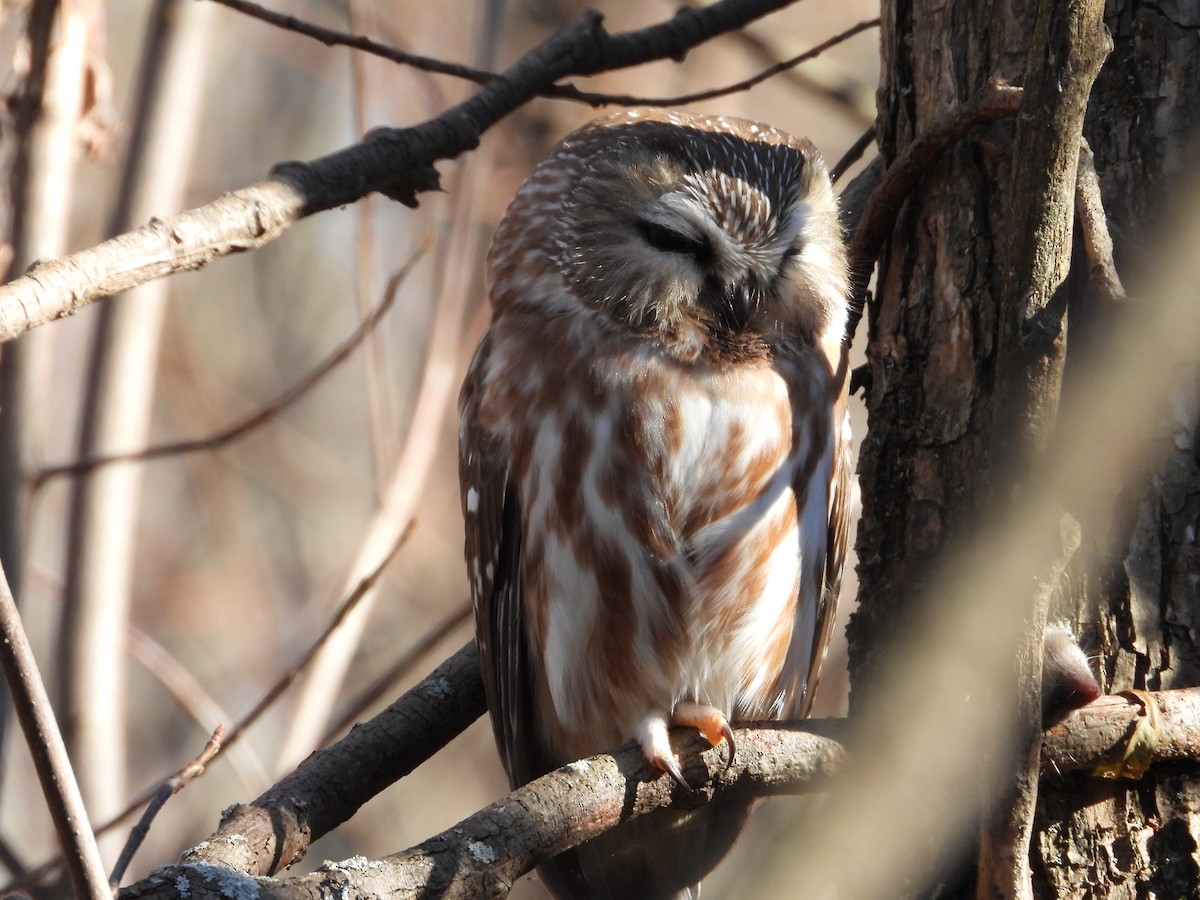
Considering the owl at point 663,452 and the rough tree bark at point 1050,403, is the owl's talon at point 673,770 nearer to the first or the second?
the owl at point 663,452

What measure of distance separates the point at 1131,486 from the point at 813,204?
0.97 metres

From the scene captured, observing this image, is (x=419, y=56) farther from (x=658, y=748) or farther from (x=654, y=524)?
(x=658, y=748)

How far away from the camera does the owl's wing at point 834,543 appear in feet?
8.68

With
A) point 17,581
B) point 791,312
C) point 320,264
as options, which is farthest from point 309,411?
point 791,312

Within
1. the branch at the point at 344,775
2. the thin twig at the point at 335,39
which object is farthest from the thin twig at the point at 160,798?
the thin twig at the point at 335,39

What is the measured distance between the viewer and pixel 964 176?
2271 mm

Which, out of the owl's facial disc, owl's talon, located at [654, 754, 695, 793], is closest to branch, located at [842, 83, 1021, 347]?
the owl's facial disc

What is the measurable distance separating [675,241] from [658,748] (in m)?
1.03

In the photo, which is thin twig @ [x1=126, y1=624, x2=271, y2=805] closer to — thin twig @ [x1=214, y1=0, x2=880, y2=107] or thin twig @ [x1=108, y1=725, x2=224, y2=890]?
thin twig @ [x1=108, y1=725, x2=224, y2=890]

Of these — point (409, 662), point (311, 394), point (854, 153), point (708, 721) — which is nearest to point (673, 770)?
point (708, 721)

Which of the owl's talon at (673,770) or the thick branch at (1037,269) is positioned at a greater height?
the thick branch at (1037,269)

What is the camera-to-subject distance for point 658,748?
2.13 metres

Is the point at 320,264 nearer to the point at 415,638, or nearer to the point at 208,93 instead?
the point at 208,93

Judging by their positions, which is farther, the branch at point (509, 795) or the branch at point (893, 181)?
the branch at point (893, 181)
